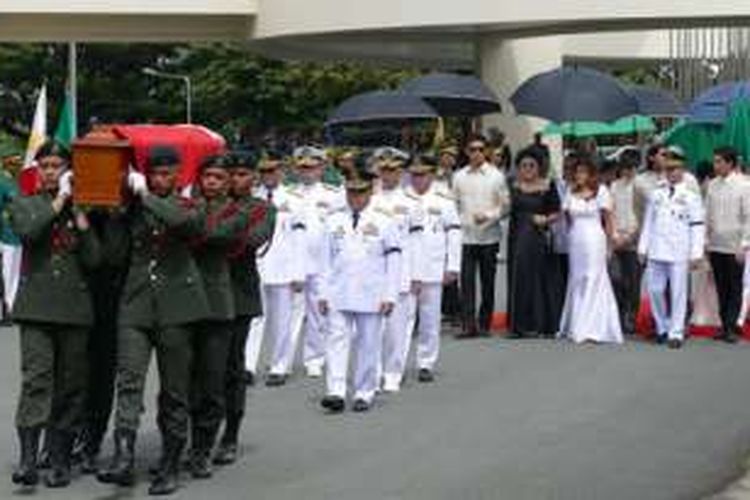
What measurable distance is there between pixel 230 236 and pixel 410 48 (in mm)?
30869

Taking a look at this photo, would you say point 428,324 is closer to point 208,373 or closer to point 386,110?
point 208,373

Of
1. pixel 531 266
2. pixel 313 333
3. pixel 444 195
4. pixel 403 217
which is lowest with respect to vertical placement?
pixel 313 333

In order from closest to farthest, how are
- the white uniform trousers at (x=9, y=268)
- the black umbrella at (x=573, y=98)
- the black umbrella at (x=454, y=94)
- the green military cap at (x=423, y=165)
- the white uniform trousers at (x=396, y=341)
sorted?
the white uniform trousers at (x=396, y=341), the green military cap at (x=423, y=165), the black umbrella at (x=573, y=98), the white uniform trousers at (x=9, y=268), the black umbrella at (x=454, y=94)

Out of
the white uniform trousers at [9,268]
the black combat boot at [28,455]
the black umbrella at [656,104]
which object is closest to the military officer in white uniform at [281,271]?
the black combat boot at [28,455]

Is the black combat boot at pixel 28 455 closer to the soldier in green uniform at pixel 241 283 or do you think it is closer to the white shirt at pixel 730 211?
the soldier in green uniform at pixel 241 283

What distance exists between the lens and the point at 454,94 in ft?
70.1

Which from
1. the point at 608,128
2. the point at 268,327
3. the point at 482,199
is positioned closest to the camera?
the point at 268,327

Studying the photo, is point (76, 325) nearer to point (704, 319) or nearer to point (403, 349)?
point (403, 349)

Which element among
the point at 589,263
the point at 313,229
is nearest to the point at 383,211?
the point at 313,229

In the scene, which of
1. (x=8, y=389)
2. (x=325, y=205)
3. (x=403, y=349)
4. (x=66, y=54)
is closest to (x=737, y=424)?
(x=403, y=349)

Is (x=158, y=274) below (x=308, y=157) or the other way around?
below

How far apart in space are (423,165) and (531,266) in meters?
2.33

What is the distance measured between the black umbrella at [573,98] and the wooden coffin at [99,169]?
9.77m

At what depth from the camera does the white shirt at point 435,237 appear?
13.5 meters
